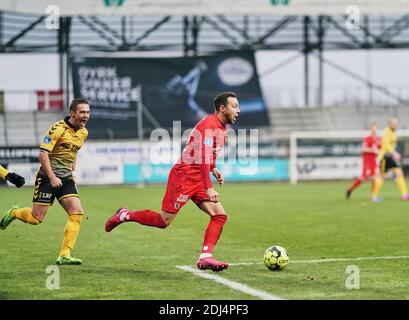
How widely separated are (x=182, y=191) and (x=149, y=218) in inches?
26.8

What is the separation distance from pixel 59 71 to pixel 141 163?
9.80 m

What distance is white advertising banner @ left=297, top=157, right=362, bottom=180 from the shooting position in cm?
3841

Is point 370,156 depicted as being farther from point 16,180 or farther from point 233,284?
point 233,284

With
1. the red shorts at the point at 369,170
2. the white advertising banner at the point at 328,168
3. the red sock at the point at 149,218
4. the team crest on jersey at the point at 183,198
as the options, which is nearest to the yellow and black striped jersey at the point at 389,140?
the red shorts at the point at 369,170

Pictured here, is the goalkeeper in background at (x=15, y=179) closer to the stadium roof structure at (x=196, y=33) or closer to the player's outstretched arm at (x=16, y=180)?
the player's outstretched arm at (x=16, y=180)

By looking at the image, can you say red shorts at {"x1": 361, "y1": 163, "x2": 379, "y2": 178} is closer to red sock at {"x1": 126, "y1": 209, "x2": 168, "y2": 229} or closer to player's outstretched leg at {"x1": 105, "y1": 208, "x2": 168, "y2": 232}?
player's outstretched leg at {"x1": 105, "y1": 208, "x2": 168, "y2": 232}

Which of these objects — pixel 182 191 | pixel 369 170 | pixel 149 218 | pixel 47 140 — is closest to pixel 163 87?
pixel 369 170

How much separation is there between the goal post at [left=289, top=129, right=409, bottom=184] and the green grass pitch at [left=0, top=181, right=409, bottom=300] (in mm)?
15254

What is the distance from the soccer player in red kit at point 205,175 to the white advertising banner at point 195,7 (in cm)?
2379

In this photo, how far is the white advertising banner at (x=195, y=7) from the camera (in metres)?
33.7

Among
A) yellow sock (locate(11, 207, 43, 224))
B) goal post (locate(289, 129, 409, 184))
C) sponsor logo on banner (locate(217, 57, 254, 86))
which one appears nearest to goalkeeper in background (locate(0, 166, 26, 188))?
yellow sock (locate(11, 207, 43, 224))

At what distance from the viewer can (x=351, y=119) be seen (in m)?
46.3

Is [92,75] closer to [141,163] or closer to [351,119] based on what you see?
[141,163]
